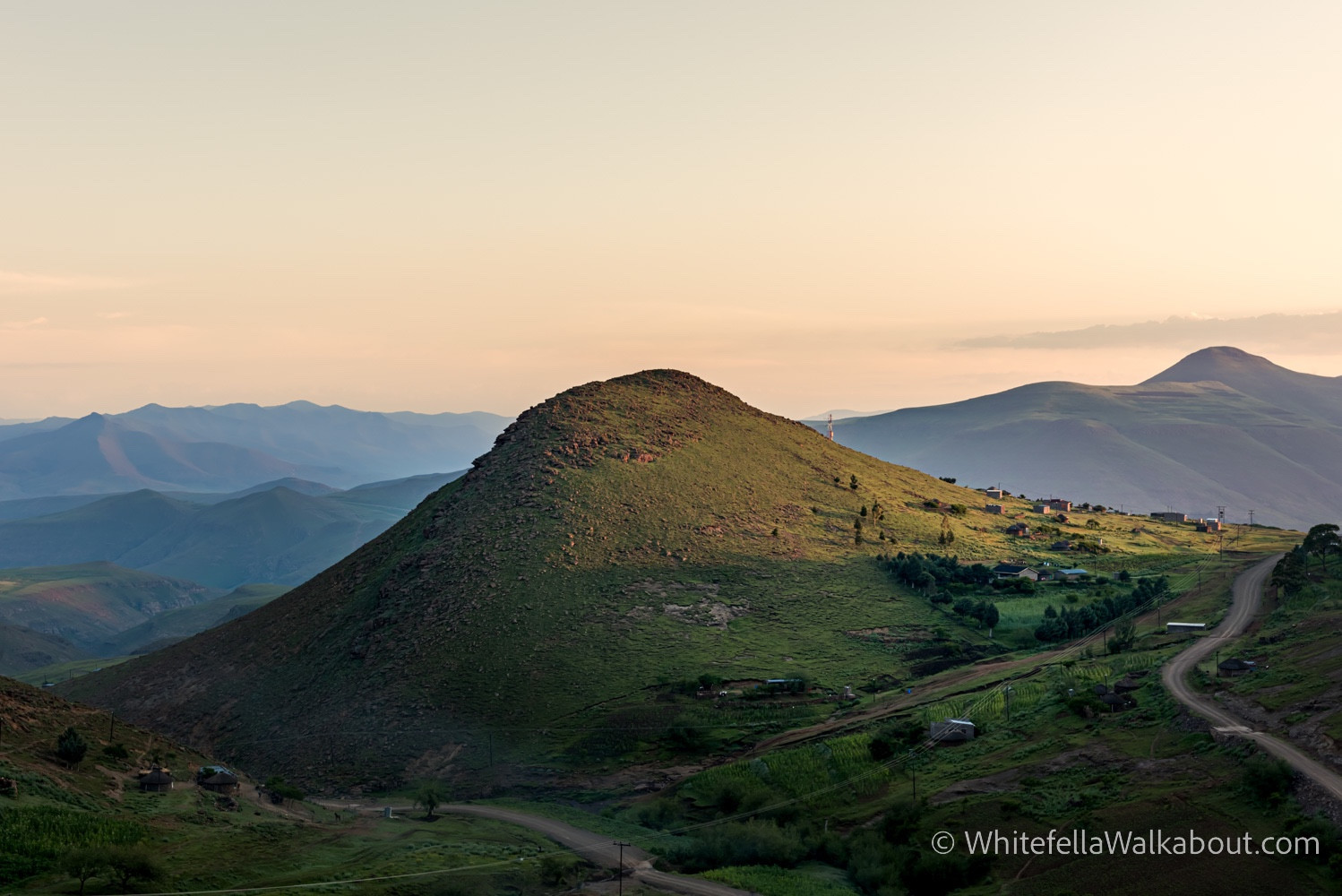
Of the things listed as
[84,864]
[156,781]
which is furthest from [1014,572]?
[84,864]

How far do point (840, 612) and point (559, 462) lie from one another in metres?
55.6

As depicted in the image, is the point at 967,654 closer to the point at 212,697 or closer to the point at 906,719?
the point at 906,719

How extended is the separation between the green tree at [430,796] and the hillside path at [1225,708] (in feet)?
203

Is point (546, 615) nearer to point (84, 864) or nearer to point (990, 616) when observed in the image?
point (990, 616)

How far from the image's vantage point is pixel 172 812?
234 feet

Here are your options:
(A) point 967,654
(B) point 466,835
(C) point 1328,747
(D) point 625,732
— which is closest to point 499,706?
(D) point 625,732

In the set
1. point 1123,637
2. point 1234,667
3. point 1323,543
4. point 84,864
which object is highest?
point 1323,543

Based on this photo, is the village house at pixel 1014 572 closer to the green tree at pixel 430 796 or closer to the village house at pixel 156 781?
the green tree at pixel 430 796

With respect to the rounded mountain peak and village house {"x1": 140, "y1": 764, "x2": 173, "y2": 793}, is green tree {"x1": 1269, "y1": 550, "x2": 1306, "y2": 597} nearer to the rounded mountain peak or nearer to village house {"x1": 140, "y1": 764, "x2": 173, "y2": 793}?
the rounded mountain peak

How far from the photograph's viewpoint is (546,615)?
128 metres


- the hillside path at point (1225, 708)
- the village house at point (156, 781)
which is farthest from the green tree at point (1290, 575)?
the village house at point (156, 781)

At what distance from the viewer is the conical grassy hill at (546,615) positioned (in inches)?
4338

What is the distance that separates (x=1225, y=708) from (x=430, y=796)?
2533 inches

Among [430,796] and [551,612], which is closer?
[430,796]
